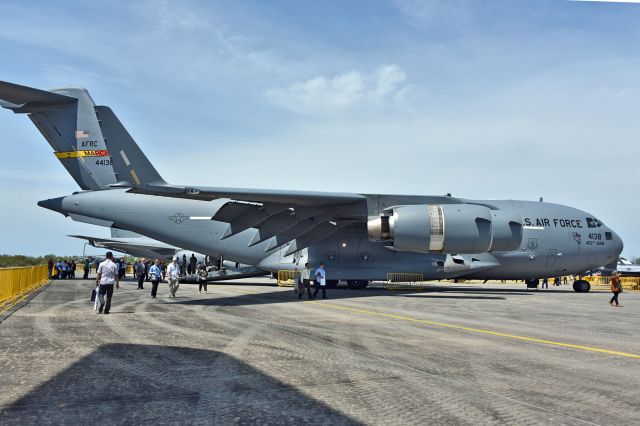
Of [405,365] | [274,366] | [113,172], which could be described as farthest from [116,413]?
[113,172]

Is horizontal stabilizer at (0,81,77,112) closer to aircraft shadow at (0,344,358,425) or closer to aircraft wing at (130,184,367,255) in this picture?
aircraft wing at (130,184,367,255)

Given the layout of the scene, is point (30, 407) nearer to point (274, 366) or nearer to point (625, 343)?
point (274, 366)

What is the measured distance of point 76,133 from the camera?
22.4m

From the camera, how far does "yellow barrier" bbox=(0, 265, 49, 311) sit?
16.0 metres

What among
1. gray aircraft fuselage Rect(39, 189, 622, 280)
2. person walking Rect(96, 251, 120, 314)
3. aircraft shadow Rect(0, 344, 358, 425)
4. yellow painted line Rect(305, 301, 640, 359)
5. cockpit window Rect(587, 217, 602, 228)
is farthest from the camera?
cockpit window Rect(587, 217, 602, 228)

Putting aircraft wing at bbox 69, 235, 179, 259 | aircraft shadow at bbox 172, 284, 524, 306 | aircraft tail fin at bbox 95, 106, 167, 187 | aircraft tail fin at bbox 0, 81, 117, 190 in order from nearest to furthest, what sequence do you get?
aircraft shadow at bbox 172, 284, 524, 306 < aircraft tail fin at bbox 95, 106, 167, 187 < aircraft tail fin at bbox 0, 81, 117, 190 < aircraft wing at bbox 69, 235, 179, 259

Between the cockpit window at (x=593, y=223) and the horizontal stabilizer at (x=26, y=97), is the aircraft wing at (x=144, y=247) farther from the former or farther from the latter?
the cockpit window at (x=593, y=223)

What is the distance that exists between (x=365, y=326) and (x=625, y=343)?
5331 millimetres

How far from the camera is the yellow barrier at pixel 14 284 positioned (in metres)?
16.0

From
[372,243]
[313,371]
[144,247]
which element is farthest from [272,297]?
[144,247]

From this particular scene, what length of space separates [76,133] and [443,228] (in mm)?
17107

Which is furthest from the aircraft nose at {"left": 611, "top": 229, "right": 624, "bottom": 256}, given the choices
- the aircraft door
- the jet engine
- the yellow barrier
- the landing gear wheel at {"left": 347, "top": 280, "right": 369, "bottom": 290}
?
the yellow barrier

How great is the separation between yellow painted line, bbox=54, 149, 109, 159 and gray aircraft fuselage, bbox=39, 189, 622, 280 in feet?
6.13

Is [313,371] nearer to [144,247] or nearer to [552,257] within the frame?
[552,257]
